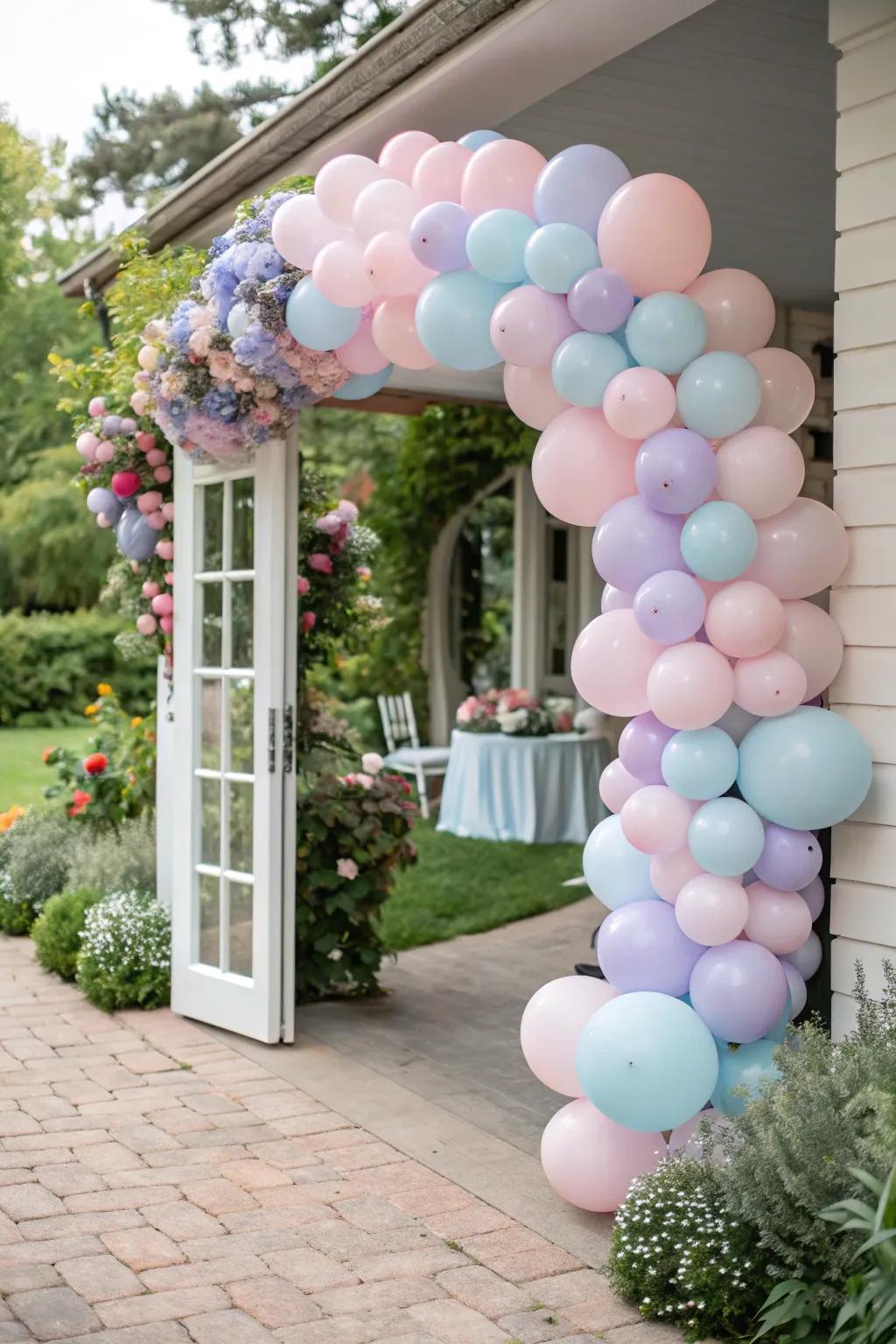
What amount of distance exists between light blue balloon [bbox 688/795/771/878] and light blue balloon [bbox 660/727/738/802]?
Answer: 1.8 inches

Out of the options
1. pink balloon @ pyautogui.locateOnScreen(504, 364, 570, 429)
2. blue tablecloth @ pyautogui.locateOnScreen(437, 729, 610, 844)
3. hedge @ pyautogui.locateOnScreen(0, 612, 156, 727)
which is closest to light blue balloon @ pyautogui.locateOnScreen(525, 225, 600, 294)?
pink balloon @ pyautogui.locateOnScreen(504, 364, 570, 429)

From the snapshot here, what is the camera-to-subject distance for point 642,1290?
282cm

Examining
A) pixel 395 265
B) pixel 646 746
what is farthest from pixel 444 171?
pixel 646 746

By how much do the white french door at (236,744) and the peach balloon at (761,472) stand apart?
2.03 m

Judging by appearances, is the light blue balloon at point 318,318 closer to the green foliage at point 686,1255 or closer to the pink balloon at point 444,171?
the pink balloon at point 444,171

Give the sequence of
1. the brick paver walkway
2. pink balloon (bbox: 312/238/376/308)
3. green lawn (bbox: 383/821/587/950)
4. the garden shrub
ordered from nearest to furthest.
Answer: the brick paver walkway < pink balloon (bbox: 312/238/376/308) < the garden shrub < green lawn (bbox: 383/821/587/950)

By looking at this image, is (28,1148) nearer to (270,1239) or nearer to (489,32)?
(270,1239)

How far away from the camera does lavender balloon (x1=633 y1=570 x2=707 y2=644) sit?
2.93 m

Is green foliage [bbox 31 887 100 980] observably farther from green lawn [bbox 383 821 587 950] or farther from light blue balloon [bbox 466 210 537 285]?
light blue balloon [bbox 466 210 537 285]

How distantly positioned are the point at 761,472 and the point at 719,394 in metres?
0.20

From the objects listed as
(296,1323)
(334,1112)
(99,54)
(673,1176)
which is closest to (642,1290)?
(673,1176)

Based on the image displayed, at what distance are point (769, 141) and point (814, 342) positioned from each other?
2.19 meters

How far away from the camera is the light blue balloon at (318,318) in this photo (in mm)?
3791

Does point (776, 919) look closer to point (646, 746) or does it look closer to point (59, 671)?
point (646, 746)
